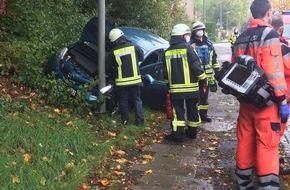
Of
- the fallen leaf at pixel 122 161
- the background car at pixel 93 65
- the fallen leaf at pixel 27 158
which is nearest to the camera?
the fallen leaf at pixel 27 158

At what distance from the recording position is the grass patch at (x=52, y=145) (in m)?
4.40

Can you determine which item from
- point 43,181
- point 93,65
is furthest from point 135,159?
point 93,65

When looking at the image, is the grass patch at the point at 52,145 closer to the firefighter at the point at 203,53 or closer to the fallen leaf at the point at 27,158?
the fallen leaf at the point at 27,158

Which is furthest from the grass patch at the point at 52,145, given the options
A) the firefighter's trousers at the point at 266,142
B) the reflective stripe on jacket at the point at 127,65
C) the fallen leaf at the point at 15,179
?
the firefighter's trousers at the point at 266,142

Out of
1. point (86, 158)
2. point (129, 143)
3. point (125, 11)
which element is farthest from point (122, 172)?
point (125, 11)

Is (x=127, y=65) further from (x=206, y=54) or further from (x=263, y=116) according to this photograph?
(x=263, y=116)

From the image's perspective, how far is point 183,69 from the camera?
6445mm

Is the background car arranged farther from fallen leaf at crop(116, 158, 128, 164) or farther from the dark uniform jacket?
fallen leaf at crop(116, 158, 128, 164)

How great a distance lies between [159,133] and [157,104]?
1.40 m

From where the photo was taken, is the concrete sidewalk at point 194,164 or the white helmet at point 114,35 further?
the white helmet at point 114,35

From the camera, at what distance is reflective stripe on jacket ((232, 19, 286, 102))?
429cm

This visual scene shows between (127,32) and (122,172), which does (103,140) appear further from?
(127,32)

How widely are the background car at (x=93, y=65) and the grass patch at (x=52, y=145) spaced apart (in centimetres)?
96

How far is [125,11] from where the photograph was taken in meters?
13.8
